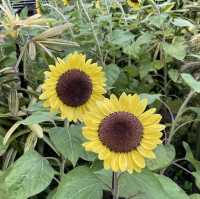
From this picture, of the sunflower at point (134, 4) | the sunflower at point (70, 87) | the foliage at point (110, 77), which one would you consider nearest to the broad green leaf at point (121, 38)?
the foliage at point (110, 77)

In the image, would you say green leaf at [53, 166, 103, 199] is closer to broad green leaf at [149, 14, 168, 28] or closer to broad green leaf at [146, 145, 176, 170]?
broad green leaf at [146, 145, 176, 170]

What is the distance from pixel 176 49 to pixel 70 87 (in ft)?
1.57

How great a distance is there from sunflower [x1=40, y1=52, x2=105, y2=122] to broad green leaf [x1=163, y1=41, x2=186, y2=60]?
384mm

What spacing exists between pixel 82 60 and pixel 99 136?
0.21 m

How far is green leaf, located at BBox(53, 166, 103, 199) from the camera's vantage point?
954mm

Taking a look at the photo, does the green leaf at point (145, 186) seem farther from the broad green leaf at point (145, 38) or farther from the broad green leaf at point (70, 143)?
the broad green leaf at point (145, 38)

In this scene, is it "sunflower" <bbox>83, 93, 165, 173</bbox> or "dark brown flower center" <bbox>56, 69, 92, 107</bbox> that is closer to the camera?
"sunflower" <bbox>83, 93, 165, 173</bbox>

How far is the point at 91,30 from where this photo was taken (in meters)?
1.56

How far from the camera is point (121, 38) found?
1519mm


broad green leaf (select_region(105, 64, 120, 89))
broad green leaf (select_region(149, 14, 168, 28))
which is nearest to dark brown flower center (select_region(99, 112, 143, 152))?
broad green leaf (select_region(105, 64, 120, 89))

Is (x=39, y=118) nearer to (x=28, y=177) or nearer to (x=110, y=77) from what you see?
(x=28, y=177)

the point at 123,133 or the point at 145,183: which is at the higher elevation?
the point at 123,133

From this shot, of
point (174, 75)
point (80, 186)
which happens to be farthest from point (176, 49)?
point (80, 186)

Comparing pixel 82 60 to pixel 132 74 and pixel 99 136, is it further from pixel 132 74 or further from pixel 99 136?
pixel 132 74
